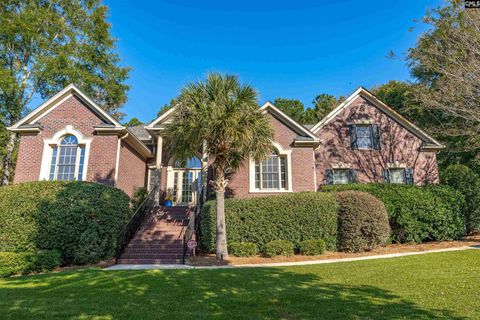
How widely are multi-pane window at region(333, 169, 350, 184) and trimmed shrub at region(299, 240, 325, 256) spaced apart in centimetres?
720

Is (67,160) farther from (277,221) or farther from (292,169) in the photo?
(292,169)

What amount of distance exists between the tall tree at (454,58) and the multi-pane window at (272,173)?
27.5ft

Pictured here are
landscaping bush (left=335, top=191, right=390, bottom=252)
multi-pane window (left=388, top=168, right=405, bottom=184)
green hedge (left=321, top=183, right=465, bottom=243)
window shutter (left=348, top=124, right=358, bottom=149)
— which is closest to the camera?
landscaping bush (left=335, top=191, right=390, bottom=252)

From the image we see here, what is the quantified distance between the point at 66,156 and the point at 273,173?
1089 centimetres

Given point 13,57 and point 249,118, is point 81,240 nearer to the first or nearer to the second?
point 249,118

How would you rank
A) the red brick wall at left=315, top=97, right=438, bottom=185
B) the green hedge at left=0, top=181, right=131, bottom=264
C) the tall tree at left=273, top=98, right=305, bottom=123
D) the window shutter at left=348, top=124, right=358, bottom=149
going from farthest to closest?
the tall tree at left=273, top=98, right=305, bottom=123 < the window shutter at left=348, top=124, right=358, bottom=149 < the red brick wall at left=315, top=97, right=438, bottom=185 < the green hedge at left=0, top=181, right=131, bottom=264

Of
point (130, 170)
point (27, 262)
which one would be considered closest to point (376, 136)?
point (130, 170)

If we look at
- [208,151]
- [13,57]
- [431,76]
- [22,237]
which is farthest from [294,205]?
[13,57]

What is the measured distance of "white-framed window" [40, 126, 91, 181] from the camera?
539 inches

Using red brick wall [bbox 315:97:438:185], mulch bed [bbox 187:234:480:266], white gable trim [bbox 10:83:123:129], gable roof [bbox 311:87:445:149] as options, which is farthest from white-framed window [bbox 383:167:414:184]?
white gable trim [bbox 10:83:123:129]

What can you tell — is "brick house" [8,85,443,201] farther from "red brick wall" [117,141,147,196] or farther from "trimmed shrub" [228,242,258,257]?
"trimmed shrub" [228,242,258,257]

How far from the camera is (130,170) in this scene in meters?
15.6

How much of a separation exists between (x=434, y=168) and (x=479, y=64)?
809 cm

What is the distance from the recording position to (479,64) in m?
13.1
